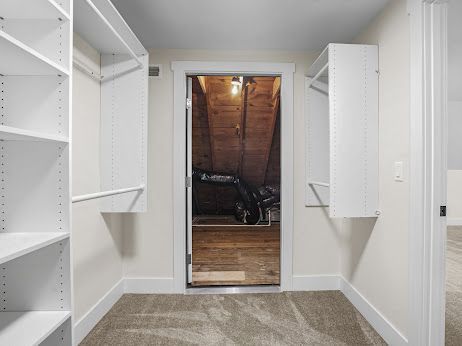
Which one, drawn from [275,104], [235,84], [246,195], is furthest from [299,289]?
[246,195]

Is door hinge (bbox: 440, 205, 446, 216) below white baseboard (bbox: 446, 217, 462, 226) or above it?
above

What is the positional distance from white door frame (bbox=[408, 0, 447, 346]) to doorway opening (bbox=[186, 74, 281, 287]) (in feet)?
4.52

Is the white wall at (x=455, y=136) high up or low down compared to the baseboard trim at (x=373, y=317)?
up

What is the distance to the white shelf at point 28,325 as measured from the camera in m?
1.00

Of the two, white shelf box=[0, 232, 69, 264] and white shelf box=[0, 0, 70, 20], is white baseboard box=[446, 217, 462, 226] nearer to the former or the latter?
white shelf box=[0, 232, 69, 264]

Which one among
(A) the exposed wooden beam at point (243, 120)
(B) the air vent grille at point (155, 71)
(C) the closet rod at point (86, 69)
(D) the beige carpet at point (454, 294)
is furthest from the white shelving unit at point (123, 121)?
(D) the beige carpet at point (454, 294)

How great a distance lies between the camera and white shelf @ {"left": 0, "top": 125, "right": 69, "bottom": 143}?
0.87 metres

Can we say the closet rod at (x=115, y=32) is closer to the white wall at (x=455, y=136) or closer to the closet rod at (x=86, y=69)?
the closet rod at (x=86, y=69)

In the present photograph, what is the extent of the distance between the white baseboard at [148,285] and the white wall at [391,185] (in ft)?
5.23

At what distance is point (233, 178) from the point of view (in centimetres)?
588

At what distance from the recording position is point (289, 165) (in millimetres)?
2643

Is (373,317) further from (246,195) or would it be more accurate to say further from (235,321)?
(246,195)

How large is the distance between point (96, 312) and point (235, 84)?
10.1 ft

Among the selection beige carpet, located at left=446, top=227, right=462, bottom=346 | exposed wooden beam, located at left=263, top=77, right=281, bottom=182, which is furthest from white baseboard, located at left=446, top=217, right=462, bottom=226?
exposed wooden beam, located at left=263, top=77, right=281, bottom=182
